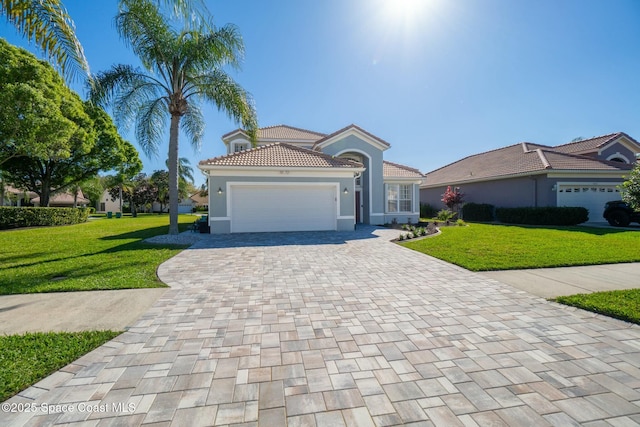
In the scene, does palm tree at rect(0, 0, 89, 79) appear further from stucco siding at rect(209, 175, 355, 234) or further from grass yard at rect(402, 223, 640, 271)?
grass yard at rect(402, 223, 640, 271)

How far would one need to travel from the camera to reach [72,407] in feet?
7.84

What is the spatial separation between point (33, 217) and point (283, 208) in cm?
1952

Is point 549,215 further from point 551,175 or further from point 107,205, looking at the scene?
point 107,205

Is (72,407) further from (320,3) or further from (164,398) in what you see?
(320,3)

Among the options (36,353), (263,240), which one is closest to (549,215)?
(263,240)

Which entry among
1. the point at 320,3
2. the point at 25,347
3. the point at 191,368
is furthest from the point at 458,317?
the point at 320,3

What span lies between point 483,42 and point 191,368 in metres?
14.3

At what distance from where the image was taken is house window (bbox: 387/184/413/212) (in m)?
20.0

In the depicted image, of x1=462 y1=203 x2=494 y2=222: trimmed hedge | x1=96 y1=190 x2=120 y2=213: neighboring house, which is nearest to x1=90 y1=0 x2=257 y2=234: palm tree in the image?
x1=462 y1=203 x2=494 y2=222: trimmed hedge

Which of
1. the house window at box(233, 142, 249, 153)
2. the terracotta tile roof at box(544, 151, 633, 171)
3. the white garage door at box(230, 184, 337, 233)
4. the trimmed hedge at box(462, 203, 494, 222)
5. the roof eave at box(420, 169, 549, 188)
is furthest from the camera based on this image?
the house window at box(233, 142, 249, 153)

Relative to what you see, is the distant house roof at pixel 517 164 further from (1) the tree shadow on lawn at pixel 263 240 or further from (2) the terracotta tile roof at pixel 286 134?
(1) the tree shadow on lawn at pixel 263 240

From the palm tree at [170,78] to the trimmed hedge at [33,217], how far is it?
14725mm

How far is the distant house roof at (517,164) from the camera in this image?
1806cm

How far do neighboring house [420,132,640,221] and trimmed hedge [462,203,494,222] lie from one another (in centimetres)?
92
